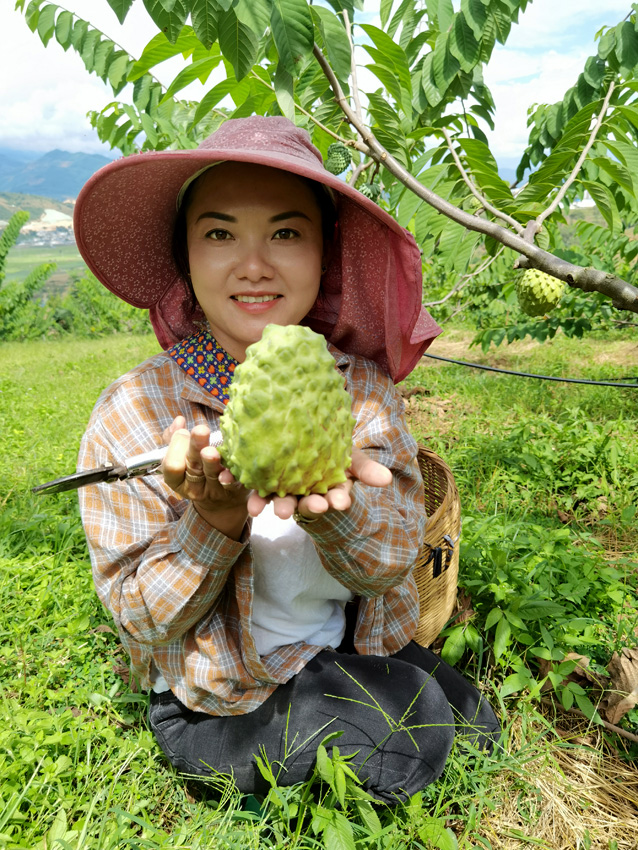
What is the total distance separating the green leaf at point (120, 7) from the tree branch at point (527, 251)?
556 millimetres

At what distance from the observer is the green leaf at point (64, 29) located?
2.29 m

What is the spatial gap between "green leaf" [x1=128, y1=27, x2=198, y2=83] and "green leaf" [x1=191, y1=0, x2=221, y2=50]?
64 centimetres

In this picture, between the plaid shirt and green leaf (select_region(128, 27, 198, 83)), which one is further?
green leaf (select_region(128, 27, 198, 83))

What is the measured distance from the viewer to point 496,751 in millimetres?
1516

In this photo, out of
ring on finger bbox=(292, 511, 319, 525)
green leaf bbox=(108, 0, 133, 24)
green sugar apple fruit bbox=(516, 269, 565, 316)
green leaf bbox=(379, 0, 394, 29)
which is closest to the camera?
green leaf bbox=(108, 0, 133, 24)

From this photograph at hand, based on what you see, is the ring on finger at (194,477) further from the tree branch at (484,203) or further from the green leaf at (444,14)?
the green leaf at (444,14)

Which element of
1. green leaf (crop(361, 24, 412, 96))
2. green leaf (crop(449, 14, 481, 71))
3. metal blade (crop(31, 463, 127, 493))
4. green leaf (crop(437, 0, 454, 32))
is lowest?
metal blade (crop(31, 463, 127, 493))

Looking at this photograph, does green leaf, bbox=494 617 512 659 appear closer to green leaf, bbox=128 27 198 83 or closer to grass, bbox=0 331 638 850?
grass, bbox=0 331 638 850

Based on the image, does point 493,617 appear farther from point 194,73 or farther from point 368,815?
point 194,73

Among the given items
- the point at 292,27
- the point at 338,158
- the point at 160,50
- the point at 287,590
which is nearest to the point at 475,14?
the point at 338,158

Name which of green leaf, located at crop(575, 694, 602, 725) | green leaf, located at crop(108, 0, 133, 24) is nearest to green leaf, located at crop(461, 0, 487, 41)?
green leaf, located at crop(108, 0, 133, 24)

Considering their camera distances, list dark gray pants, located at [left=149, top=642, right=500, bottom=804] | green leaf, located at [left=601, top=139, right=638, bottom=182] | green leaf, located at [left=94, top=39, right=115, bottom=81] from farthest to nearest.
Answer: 1. green leaf, located at [left=94, top=39, right=115, bottom=81]
2. green leaf, located at [left=601, top=139, right=638, bottom=182]
3. dark gray pants, located at [left=149, top=642, right=500, bottom=804]

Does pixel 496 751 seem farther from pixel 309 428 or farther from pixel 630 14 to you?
pixel 630 14

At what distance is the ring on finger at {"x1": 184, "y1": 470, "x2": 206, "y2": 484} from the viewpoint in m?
0.98
